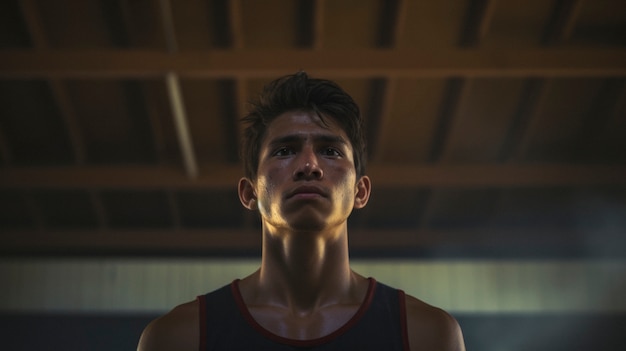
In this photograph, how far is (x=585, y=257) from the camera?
1070 cm

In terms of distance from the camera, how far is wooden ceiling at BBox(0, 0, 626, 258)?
24.7 feet

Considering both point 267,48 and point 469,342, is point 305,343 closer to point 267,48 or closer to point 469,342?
A: point 267,48

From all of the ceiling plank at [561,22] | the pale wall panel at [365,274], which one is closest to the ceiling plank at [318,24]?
the ceiling plank at [561,22]

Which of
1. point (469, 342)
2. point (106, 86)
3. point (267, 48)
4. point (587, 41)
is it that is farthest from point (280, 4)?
point (469, 342)

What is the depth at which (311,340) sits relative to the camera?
202 centimetres

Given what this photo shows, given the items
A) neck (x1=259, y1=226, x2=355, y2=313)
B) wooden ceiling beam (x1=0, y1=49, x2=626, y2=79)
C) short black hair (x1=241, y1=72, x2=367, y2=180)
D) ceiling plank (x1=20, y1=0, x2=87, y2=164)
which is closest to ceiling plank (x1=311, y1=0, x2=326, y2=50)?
wooden ceiling beam (x1=0, y1=49, x2=626, y2=79)

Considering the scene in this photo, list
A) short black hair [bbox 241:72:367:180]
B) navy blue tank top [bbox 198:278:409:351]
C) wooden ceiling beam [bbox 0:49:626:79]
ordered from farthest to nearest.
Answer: wooden ceiling beam [bbox 0:49:626:79], short black hair [bbox 241:72:367:180], navy blue tank top [bbox 198:278:409:351]

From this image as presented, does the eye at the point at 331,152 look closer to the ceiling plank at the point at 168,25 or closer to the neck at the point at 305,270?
the neck at the point at 305,270

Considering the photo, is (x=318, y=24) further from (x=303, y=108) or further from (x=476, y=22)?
(x=303, y=108)

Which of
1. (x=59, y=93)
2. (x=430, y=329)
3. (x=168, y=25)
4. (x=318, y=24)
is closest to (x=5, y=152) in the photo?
(x=59, y=93)

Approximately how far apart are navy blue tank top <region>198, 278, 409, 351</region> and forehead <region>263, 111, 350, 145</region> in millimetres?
476

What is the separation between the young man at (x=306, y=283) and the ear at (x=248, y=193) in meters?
0.02

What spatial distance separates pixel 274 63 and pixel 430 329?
5606 mm

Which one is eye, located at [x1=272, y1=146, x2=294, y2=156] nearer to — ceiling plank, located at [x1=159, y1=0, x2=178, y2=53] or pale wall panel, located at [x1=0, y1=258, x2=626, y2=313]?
ceiling plank, located at [x1=159, y1=0, x2=178, y2=53]
